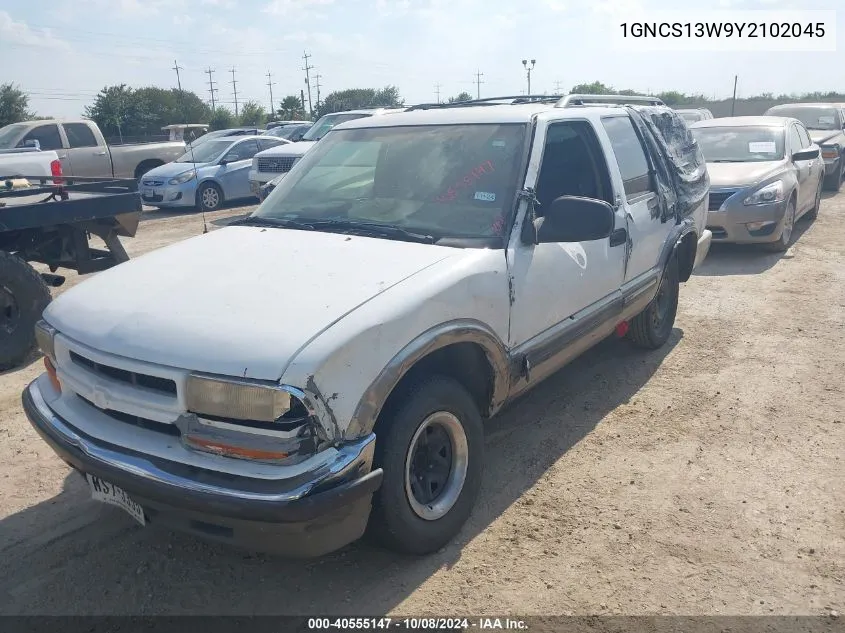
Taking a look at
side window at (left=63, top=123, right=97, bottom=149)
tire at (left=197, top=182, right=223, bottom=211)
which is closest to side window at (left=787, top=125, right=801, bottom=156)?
tire at (left=197, top=182, right=223, bottom=211)

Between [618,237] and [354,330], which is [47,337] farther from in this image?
[618,237]

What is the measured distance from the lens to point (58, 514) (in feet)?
11.8

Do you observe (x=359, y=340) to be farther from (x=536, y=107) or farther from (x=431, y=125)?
(x=536, y=107)

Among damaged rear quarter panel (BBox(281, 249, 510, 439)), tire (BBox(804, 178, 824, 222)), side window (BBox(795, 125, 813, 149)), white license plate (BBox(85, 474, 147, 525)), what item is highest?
side window (BBox(795, 125, 813, 149))

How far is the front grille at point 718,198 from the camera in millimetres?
8711

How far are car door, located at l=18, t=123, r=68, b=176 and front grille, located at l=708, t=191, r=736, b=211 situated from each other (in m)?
12.4

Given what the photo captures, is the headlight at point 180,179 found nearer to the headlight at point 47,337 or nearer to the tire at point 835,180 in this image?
the headlight at point 47,337

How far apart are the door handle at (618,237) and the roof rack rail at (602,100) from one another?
86cm

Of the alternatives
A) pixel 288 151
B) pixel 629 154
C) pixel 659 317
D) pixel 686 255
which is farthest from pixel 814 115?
pixel 629 154

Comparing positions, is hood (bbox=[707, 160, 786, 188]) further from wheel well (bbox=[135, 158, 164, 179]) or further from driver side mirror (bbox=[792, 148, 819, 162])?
wheel well (bbox=[135, 158, 164, 179])

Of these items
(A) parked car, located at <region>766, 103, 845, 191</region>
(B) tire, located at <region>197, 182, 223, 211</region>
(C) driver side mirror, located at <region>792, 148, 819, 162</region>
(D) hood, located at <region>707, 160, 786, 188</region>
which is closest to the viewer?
(D) hood, located at <region>707, 160, 786, 188</region>

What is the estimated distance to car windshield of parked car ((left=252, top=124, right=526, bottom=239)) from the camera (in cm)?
359

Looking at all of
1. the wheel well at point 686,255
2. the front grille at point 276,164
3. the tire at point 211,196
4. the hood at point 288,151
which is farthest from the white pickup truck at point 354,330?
the tire at point 211,196

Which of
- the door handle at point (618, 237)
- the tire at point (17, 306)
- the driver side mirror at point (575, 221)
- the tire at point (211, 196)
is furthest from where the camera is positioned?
the tire at point (211, 196)
